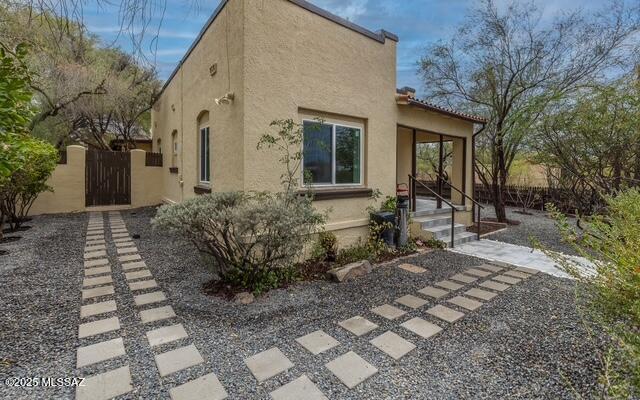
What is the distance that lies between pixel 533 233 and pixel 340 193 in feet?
23.3

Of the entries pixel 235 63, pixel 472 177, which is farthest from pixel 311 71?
pixel 472 177

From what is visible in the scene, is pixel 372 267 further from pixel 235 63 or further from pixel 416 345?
pixel 235 63

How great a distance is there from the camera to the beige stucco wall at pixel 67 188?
1078 cm

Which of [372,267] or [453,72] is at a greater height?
[453,72]

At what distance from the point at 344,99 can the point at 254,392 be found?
5654mm

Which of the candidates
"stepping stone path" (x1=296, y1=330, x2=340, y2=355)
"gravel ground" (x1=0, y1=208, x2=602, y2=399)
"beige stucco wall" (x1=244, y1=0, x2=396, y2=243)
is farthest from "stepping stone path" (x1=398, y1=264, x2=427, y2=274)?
"stepping stone path" (x1=296, y1=330, x2=340, y2=355)

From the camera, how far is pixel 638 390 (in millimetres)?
1809

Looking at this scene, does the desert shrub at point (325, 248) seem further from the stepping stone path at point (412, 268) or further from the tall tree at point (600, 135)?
the tall tree at point (600, 135)

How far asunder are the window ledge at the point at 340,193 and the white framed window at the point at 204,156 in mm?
2999

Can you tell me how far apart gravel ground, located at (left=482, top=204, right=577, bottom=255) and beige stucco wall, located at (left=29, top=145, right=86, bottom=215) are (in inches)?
556

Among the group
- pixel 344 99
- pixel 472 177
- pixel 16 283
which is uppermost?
pixel 344 99

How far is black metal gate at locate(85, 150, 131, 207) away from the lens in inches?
467

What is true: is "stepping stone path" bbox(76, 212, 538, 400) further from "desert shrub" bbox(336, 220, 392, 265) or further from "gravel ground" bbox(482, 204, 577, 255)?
"gravel ground" bbox(482, 204, 577, 255)

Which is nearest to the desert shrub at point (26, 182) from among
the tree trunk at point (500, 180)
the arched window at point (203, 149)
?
→ the arched window at point (203, 149)
